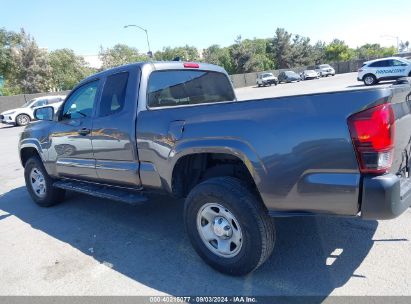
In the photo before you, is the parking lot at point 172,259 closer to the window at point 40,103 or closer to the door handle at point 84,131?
the door handle at point 84,131

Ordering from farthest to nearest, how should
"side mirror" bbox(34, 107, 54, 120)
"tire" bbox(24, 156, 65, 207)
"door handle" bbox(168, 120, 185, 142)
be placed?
"tire" bbox(24, 156, 65, 207) < "side mirror" bbox(34, 107, 54, 120) < "door handle" bbox(168, 120, 185, 142)

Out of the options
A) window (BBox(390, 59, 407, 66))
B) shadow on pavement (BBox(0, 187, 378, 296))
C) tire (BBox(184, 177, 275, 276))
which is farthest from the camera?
window (BBox(390, 59, 407, 66))

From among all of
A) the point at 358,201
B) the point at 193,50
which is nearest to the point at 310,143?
the point at 358,201

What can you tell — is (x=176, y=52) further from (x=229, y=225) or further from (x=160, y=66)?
(x=229, y=225)

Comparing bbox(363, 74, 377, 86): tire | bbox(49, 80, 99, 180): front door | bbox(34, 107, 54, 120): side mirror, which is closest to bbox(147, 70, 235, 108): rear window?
bbox(49, 80, 99, 180): front door

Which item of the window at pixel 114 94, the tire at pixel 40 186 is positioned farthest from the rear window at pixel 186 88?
the tire at pixel 40 186

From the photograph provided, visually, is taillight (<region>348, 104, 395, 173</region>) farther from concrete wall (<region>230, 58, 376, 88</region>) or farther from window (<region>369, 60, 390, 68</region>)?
concrete wall (<region>230, 58, 376, 88</region>)

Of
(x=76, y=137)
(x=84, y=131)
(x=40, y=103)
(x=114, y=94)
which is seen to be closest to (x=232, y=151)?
(x=114, y=94)

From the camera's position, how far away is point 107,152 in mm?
4141

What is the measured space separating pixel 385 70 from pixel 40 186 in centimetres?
2252

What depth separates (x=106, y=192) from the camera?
14.2 ft

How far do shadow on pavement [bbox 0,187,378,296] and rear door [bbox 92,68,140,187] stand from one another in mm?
687

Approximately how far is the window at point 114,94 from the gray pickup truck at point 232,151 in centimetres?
1

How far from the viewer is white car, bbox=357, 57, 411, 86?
21656 mm
